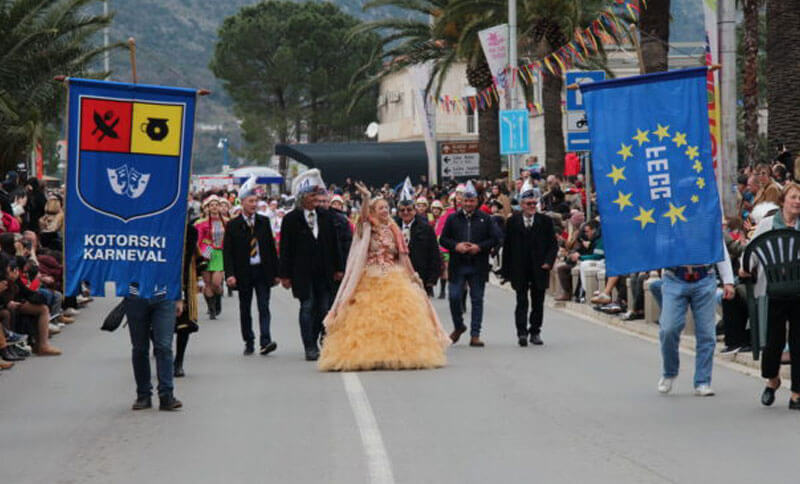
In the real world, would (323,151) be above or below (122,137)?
above

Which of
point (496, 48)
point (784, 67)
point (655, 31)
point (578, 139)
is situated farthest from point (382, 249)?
point (496, 48)

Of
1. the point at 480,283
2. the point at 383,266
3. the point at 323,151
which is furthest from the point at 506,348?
the point at 323,151

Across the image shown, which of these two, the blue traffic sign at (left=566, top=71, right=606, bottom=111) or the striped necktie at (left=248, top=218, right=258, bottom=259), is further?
the blue traffic sign at (left=566, top=71, right=606, bottom=111)

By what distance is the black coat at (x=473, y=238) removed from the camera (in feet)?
59.8

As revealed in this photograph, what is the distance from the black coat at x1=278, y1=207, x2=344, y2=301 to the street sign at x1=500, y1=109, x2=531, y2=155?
17868 millimetres

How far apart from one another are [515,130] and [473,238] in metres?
16.6

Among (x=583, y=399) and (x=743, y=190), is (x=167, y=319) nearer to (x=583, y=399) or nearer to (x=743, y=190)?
(x=583, y=399)

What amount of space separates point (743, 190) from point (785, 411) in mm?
14099

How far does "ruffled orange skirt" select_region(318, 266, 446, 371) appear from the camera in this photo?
49.5 feet

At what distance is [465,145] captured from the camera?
41344 mm

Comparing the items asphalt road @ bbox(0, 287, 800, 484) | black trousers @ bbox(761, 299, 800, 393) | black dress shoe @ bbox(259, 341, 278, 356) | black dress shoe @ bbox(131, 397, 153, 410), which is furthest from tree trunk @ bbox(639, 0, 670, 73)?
black dress shoe @ bbox(131, 397, 153, 410)

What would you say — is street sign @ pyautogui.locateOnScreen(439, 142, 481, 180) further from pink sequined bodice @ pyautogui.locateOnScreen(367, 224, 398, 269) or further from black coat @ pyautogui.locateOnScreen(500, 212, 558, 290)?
pink sequined bodice @ pyautogui.locateOnScreen(367, 224, 398, 269)

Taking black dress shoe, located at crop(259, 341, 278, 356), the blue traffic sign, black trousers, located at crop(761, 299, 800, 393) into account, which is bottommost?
black dress shoe, located at crop(259, 341, 278, 356)

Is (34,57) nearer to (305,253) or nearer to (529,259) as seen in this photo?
(305,253)
